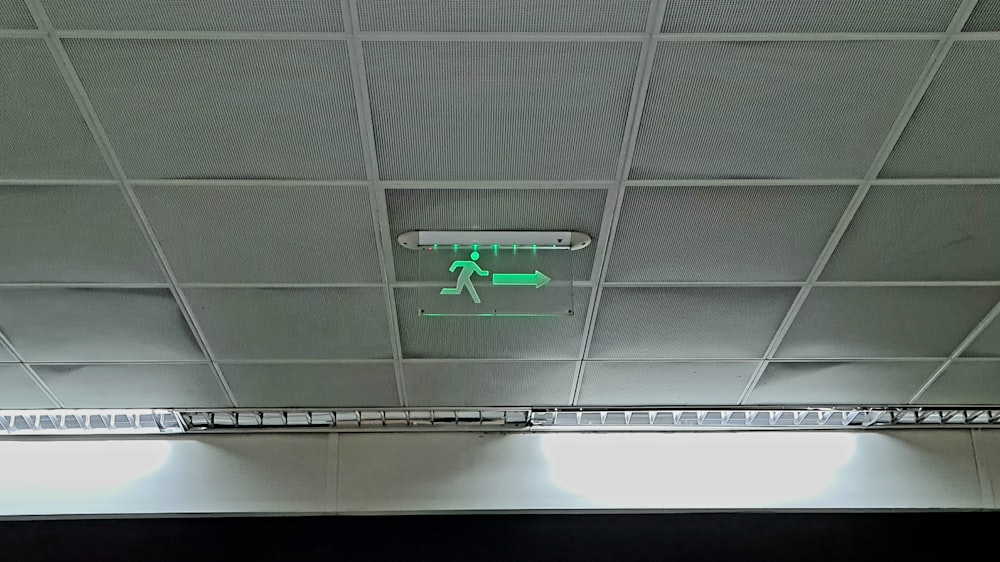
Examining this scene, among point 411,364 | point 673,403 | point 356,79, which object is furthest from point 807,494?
point 356,79

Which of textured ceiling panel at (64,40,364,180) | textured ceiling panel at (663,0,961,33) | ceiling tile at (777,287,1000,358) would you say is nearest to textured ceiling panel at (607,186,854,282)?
ceiling tile at (777,287,1000,358)

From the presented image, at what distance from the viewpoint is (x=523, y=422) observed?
589cm

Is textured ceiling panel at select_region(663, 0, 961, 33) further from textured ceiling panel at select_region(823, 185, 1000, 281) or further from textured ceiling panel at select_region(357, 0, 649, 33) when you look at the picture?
textured ceiling panel at select_region(823, 185, 1000, 281)

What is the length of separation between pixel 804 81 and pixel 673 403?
295cm

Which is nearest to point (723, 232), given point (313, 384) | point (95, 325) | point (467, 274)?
point (467, 274)

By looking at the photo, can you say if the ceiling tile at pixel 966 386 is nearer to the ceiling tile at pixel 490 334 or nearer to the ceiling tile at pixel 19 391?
the ceiling tile at pixel 490 334

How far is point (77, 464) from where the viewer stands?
227 inches

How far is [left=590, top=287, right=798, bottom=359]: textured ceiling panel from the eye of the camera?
4.33m

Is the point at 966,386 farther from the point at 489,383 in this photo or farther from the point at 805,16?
the point at 805,16

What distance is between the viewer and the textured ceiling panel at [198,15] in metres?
2.68

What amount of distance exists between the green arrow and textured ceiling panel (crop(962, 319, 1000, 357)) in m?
2.47

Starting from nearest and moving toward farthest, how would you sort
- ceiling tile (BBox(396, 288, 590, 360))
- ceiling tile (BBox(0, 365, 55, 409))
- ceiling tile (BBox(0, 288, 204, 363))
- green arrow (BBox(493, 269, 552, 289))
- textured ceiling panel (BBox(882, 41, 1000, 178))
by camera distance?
textured ceiling panel (BBox(882, 41, 1000, 178))
green arrow (BBox(493, 269, 552, 289))
ceiling tile (BBox(0, 288, 204, 363))
ceiling tile (BBox(396, 288, 590, 360))
ceiling tile (BBox(0, 365, 55, 409))

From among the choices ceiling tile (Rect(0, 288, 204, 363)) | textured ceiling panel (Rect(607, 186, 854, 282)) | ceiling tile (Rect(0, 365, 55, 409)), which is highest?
textured ceiling panel (Rect(607, 186, 854, 282))

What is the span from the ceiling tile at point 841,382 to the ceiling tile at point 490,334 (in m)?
1.31
